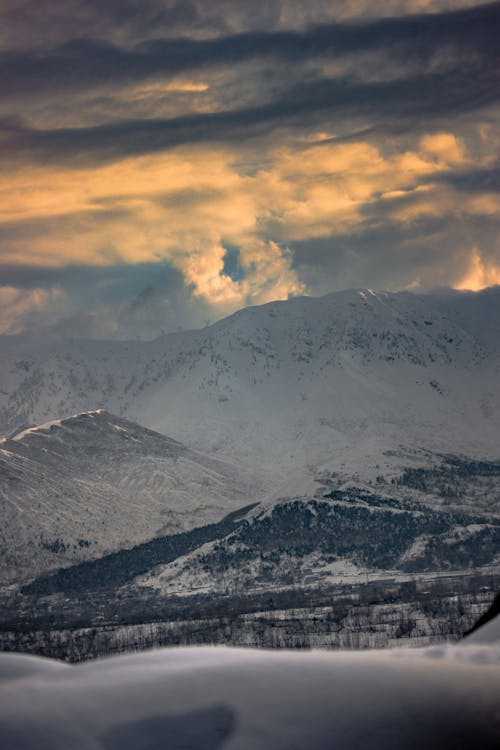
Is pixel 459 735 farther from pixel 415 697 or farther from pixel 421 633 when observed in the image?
pixel 421 633

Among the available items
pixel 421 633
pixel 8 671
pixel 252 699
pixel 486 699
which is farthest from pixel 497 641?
pixel 421 633

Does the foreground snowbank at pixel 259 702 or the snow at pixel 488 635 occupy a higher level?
the foreground snowbank at pixel 259 702

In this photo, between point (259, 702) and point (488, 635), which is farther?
point (488, 635)

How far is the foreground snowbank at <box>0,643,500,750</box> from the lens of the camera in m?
5.94

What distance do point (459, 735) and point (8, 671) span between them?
8.75ft

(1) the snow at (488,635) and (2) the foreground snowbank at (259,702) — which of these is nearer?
(2) the foreground snowbank at (259,702)

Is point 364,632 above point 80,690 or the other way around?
the other way around

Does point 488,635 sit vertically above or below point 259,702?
below

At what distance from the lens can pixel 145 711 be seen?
239 inches

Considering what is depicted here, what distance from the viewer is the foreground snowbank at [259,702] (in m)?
5.94

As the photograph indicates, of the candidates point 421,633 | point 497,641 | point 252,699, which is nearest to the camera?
point 252,699

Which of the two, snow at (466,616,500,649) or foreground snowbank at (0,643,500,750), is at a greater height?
foreground snowbank at (0,643,500,750)

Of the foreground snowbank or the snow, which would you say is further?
the snow

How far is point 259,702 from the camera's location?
245 inches
